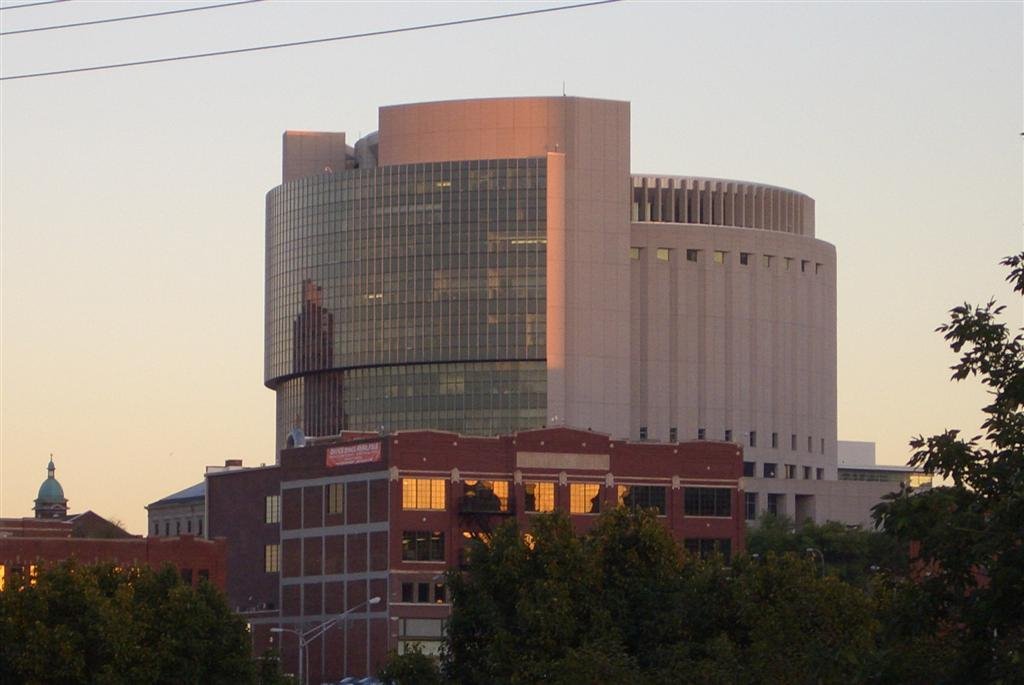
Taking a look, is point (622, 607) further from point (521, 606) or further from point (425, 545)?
point (425, 545)

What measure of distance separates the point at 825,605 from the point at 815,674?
41.7 m

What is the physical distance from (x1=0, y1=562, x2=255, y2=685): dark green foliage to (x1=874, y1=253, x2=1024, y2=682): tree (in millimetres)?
78603

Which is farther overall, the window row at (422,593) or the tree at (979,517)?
the window row at (422,593)

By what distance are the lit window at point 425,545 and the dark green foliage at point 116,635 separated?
70.4m

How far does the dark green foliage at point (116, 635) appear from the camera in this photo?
12106 centimetres

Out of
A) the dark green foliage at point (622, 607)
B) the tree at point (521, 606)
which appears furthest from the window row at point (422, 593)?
the tree at point (521, 606)

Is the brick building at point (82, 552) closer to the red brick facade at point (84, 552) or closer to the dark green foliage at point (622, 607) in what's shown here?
the red brick facade at point (84, 552)

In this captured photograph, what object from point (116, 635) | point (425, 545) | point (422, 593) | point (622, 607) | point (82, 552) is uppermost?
point (425, 545)

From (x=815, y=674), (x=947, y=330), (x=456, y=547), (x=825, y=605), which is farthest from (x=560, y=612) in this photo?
(x=456, y=547)

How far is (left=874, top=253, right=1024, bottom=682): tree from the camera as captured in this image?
1773 inches

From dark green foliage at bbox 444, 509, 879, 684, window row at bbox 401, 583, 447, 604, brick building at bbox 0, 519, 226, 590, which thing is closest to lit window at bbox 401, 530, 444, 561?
window row at bbox 401, 583, 447, 604

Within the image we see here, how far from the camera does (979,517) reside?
152 ft

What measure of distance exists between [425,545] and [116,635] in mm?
78320

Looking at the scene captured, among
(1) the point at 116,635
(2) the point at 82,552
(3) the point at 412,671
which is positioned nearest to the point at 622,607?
(3) the point at 412,671
